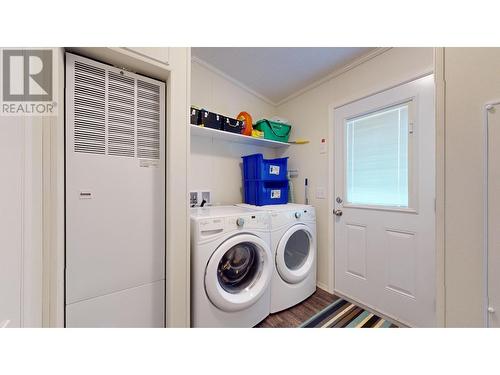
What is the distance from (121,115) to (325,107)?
1.78m

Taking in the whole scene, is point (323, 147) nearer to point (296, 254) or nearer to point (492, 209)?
point (296, 254)

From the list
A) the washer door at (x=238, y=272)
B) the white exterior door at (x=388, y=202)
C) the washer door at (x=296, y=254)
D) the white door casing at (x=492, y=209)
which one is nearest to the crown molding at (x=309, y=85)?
the white exterior door at (x=388, y=202)

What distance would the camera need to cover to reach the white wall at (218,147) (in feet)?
6.15

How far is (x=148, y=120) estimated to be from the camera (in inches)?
40.4

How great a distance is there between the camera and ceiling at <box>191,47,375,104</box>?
5.18ft

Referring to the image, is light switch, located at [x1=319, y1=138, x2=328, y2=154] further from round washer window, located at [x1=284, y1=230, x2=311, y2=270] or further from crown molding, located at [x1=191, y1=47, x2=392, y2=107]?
round washer window, located at [x1=284, y1=230, x2=311, y2=270]

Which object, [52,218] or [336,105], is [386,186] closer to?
[336,105]

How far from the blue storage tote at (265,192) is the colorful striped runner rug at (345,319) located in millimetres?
1055

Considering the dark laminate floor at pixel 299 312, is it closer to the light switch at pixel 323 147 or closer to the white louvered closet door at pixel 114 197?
the white louvered closet door at pixel 114 197

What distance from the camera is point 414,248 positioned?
1.37 metres

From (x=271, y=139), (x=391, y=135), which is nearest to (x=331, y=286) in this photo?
(x=391, y=135)

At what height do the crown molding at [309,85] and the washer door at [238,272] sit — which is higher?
the crown molding at [309,85]

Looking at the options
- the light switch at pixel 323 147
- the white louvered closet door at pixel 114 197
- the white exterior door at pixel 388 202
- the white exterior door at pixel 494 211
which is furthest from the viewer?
the light switch at pixel 323 147

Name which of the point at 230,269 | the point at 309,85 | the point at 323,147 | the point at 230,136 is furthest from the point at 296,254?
the point at 309,85
